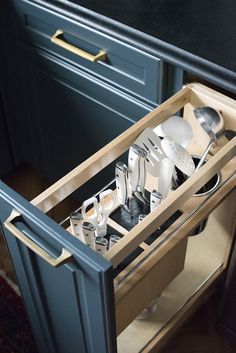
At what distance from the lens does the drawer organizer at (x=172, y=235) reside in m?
0.84

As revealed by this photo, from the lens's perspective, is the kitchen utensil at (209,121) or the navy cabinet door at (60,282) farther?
the kitchen utensil at (209,121)

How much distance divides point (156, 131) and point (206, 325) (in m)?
0.66

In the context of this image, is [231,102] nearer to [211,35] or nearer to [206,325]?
[211,35]

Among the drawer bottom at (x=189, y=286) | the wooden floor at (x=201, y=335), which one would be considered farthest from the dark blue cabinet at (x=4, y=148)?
the drawer bottom at (x=189, y=286)

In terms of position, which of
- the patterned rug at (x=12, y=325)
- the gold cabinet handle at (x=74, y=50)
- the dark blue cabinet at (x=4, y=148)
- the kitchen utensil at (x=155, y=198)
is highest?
the gold cabinet handle at (x=74, y=50)

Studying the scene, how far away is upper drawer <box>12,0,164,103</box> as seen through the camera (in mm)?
1079

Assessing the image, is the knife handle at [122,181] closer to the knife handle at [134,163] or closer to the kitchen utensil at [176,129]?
the knife handle at [134,163]

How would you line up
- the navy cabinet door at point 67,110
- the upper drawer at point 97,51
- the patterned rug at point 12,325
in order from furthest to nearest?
the patterned rug at point 12,325 → the navy cabinet door at point 67,110 → the upper drawer at point 97,51

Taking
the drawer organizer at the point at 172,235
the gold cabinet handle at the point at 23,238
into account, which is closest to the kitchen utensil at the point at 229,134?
the drawer organizer at the point at 172,235

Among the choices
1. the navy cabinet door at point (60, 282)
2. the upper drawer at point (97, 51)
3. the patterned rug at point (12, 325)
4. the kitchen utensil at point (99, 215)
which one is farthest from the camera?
the patterned rug at point (12, 325)

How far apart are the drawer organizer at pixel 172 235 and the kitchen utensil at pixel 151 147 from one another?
13 millimetres

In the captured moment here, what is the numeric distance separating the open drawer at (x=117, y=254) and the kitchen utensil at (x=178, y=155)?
44 mm

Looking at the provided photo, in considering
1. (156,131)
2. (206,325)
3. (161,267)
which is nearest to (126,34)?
(156,131)

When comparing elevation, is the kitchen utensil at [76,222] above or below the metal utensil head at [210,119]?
below
